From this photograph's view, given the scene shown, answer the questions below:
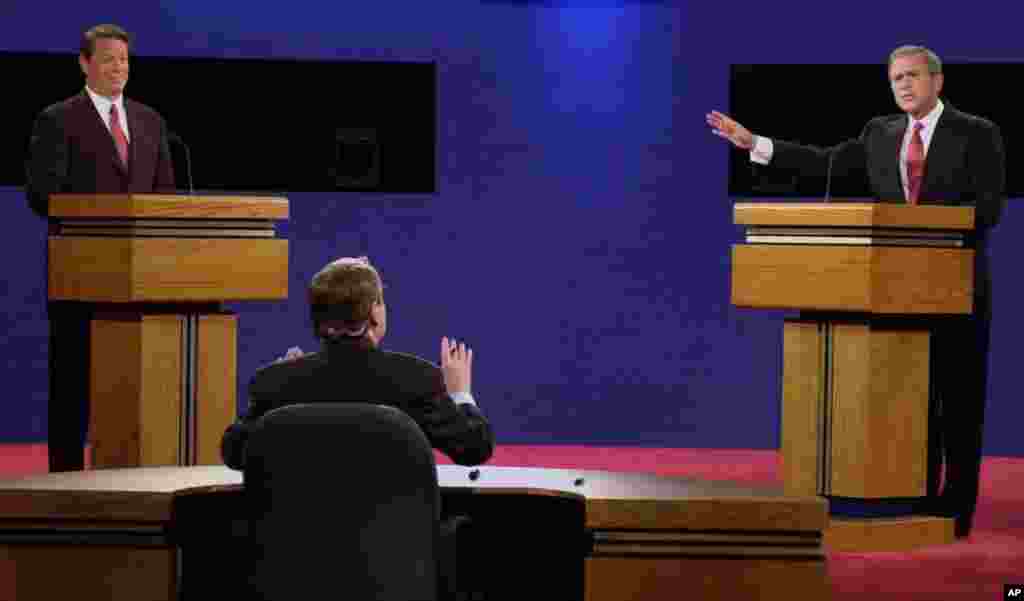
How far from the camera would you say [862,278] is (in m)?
5.74

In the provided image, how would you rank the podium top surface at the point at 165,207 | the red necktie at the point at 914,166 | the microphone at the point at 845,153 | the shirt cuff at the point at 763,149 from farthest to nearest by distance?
1. the shirt cuff at the point at 763,149
2. the microphone at the point at 845,153
3. the red necktie at the point at 914,166
4. the podium top surface at the point at 165,207

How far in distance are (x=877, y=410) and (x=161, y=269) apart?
2313 mm

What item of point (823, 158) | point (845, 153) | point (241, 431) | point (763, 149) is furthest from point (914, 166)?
point (241, 431)

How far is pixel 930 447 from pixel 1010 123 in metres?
2.36

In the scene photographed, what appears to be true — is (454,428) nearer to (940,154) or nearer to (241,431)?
(241,431)

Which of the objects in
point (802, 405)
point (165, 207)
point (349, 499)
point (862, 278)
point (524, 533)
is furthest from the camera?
point (802, 405)

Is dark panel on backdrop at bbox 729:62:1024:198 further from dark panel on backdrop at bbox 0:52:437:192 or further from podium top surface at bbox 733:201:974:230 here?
podium top surface at bbox 733:201:974:230

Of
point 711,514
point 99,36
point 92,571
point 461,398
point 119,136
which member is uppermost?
point 99,36

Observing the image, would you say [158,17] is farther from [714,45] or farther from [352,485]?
[352,485]

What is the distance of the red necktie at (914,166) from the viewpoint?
6199 mm

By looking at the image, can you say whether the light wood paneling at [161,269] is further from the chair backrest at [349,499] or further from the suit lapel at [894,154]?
the chair backrest at [349,499]

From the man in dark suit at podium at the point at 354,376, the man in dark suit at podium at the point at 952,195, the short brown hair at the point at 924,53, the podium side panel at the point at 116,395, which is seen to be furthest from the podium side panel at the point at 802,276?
the man in dark suit at podium at the point at 354,376

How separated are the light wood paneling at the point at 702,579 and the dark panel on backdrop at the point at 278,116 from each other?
15.0 ft

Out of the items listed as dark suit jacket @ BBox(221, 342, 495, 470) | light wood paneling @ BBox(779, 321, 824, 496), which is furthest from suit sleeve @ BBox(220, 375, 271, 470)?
light wood paneling @ BBox(779, 321, 824, 496)
